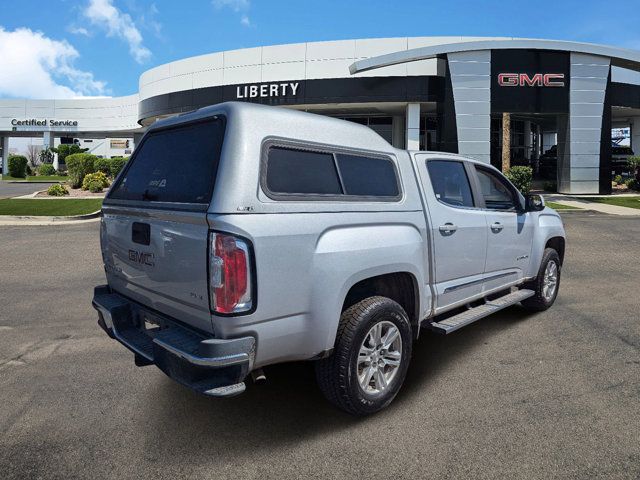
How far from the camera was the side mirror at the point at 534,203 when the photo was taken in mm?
5238

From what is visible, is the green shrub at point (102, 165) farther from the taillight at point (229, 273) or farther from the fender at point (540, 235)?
the taillight at point (229, 273)

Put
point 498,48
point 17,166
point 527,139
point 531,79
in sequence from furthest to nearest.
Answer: point 17,166
point 527,139
point 531,79
point 498,48

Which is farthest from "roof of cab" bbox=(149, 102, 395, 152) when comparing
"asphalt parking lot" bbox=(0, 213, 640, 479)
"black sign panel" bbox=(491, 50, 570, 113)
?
"black sign panel" bbox=(491, 50, 570, 113)

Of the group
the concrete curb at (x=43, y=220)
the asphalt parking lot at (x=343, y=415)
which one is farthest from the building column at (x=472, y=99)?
the asphalt parking lot at (x=343, y=415)

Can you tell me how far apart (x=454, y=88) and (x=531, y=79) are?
13.0 ft

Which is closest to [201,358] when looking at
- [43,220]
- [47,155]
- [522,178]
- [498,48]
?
[43,220]

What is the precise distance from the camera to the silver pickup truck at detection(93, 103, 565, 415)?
263cm

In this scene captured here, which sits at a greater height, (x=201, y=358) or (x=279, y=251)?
(x=279, y=251)

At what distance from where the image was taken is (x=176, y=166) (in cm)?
334

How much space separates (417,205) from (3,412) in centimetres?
332

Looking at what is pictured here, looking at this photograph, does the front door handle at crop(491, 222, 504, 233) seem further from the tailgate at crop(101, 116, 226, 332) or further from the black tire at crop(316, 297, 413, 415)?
the tailgate at crop(101, 116, 226, 332)

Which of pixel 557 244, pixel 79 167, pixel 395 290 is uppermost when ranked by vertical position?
pixel 79 167

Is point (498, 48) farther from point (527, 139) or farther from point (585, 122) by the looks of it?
point (527, 139)

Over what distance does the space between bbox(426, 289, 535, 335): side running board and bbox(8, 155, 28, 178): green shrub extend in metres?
52.4
